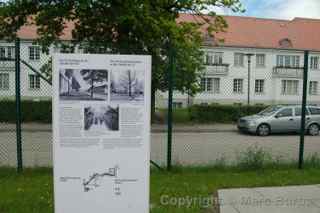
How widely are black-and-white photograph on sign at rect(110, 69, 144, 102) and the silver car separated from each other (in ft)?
48.7

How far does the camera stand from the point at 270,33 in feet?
164

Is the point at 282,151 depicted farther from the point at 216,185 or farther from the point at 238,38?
the point at 238,38

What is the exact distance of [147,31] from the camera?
568 inches

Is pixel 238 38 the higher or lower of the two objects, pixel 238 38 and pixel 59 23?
the higher

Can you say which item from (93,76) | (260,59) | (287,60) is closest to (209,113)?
(93,76)

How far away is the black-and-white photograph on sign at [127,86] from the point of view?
3.61 meters

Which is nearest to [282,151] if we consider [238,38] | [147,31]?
[147,31]

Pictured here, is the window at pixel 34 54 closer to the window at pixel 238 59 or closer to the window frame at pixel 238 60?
the window frame at pixel 238 60

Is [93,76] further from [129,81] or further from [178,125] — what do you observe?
[178,125]

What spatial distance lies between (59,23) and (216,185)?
503 inches

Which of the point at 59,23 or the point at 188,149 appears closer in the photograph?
the point at 188,149

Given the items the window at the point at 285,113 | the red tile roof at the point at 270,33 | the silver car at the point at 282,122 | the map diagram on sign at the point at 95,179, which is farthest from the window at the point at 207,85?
the red tile roof at the point at 270,33

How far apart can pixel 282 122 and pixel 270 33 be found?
1404 inches

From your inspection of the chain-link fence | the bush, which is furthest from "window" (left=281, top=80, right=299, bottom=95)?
the chain-link fence
